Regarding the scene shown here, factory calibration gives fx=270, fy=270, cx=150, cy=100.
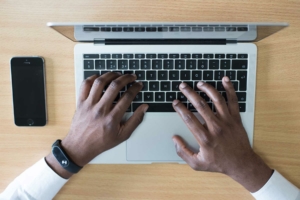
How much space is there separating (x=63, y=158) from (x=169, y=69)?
346 millimetres

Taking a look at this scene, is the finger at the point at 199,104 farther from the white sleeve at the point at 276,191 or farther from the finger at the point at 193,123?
the white sleeve at the point at 276,191

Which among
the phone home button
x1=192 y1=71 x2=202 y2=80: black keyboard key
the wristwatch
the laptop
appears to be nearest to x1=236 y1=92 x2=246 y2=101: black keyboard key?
the laptop

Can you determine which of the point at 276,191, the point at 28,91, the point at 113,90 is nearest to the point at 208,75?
the point at 113,90

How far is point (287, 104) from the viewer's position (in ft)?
2.36

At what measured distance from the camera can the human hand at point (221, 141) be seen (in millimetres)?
658

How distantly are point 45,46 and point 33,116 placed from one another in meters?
0.19

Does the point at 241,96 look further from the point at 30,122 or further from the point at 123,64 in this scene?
the point at 30,122

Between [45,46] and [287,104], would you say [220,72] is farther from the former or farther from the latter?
[45,46]

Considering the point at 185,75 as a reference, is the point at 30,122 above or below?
below

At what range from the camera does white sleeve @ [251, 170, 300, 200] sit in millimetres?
696

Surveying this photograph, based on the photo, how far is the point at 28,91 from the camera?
72 cm

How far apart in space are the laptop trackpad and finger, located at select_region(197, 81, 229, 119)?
97 millimetres

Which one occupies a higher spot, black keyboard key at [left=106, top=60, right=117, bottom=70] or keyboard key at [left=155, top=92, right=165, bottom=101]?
black keyboard key at [left=106, top=60, right=117, bottom=70]

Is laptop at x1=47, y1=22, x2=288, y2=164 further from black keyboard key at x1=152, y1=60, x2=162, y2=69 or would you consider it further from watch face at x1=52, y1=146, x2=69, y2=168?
watch face at x1=52, y1=146, x2=69, y2=168
